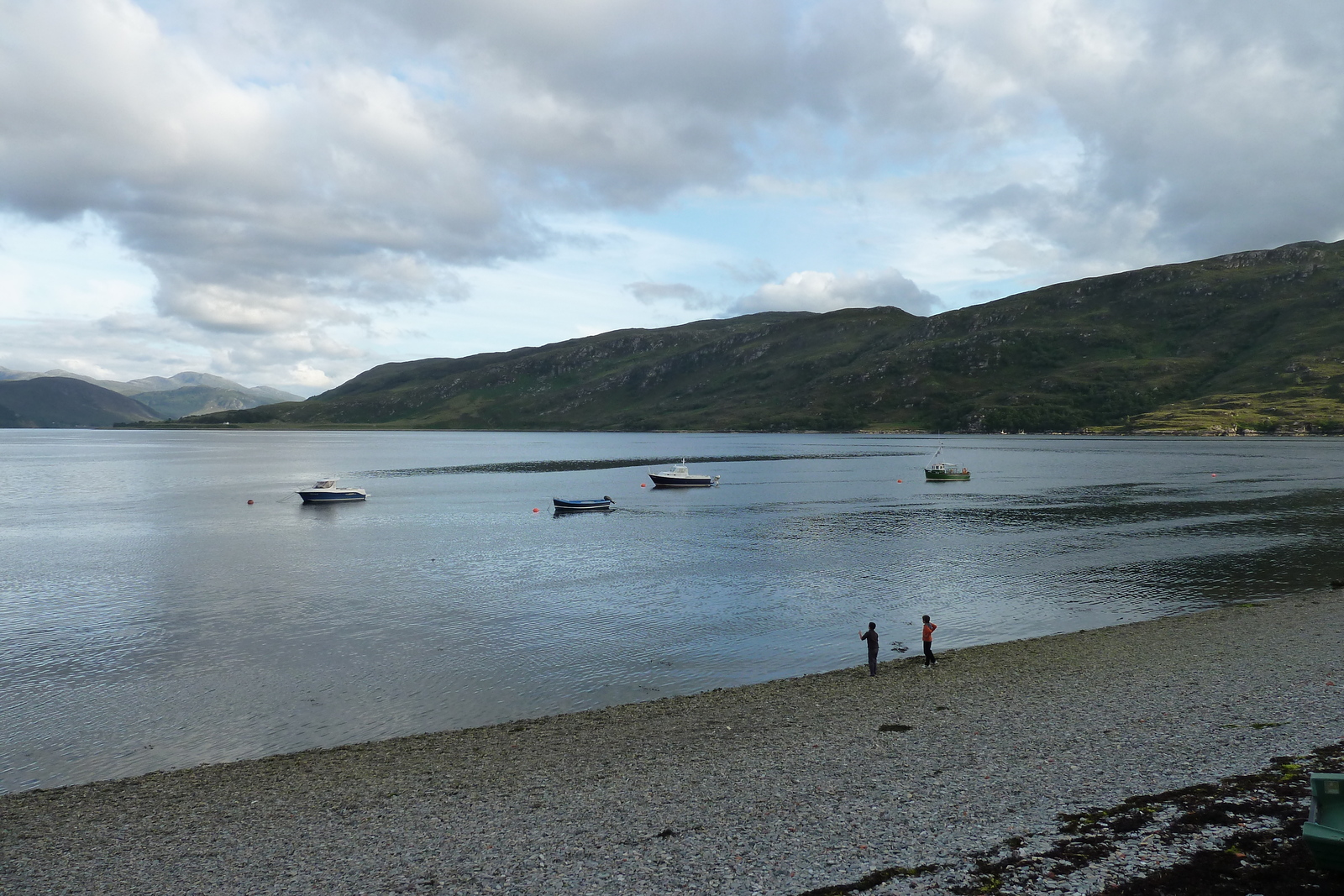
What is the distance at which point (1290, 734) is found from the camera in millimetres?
22375

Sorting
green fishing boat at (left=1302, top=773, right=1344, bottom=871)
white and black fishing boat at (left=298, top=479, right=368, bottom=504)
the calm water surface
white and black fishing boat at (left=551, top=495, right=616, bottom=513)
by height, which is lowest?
the calm water surface

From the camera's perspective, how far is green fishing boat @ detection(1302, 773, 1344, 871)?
1312cm

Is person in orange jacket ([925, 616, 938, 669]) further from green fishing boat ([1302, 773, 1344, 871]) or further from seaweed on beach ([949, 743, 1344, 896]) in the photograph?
green fishing boat ([1302, 773, 1344, 871])

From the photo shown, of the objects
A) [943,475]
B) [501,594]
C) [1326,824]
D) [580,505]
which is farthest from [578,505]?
[1326,824]

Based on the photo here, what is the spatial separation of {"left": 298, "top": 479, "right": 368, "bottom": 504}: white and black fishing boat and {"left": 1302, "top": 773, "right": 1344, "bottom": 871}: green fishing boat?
397ft

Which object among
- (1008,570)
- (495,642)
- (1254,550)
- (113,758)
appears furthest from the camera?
(1254,550)

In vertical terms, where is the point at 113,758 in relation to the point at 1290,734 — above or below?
below

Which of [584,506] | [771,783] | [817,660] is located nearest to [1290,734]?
[771,783]

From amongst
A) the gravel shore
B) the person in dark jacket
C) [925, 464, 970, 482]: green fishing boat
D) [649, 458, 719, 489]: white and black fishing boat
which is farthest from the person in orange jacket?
[925, 464, 970, 482]: green fishing boat

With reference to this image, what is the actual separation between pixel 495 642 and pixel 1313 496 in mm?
123423

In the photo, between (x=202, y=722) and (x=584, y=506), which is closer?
(x=202, y=722)

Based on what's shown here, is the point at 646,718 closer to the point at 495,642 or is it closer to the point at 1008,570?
the point at 495,642

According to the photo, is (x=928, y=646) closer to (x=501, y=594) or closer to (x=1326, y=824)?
(x=1326, y=824)

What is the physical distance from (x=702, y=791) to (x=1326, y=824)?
12.9 metres
